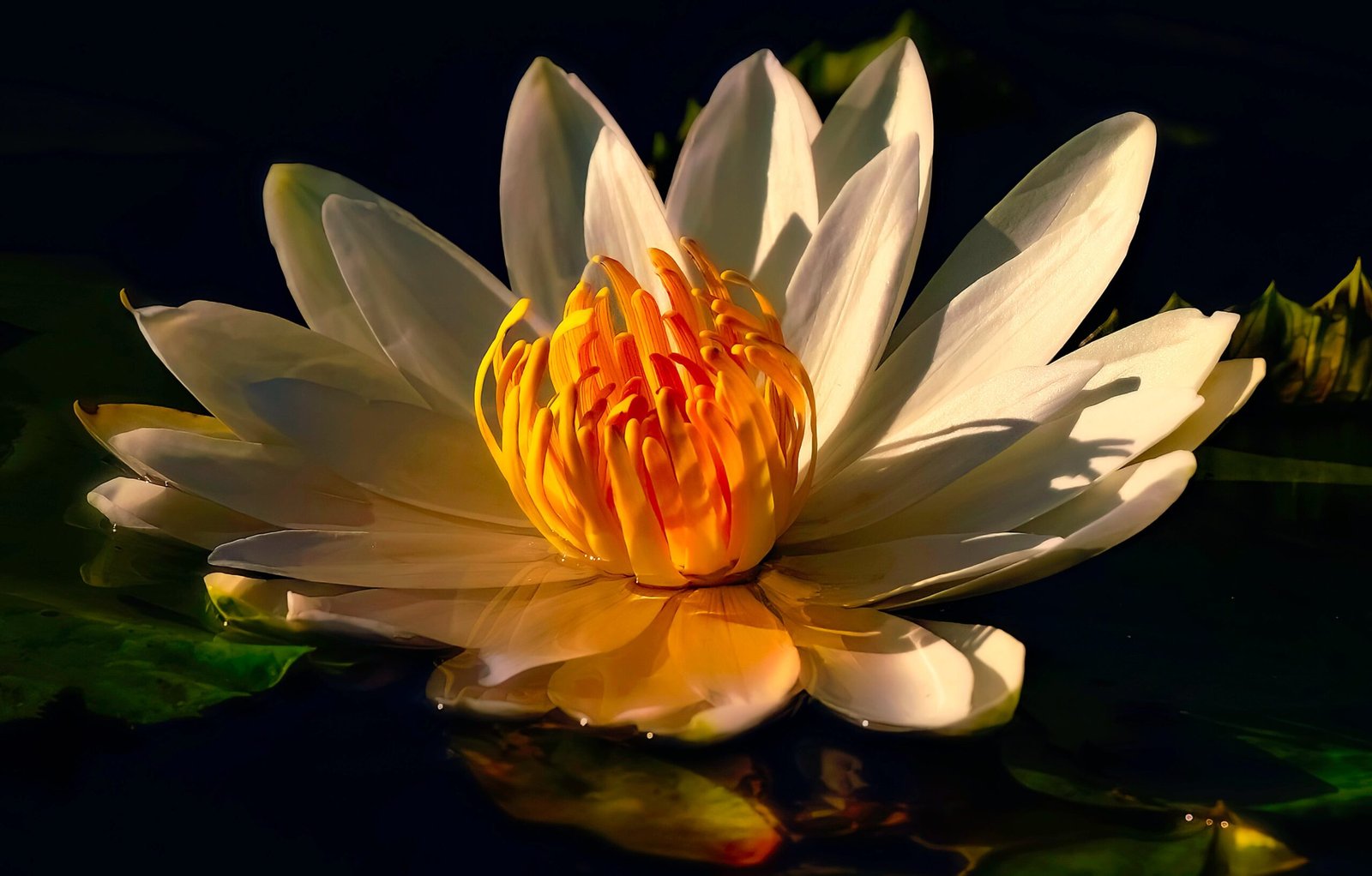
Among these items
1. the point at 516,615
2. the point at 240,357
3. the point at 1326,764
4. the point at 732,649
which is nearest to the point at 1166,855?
the point at 1326,764

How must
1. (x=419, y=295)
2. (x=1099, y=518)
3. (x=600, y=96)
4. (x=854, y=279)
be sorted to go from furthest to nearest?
1. (x=600, y=96)
2. (x=419, y=295)
3. (x=854, y=279)
4. (x=1099, y=518)

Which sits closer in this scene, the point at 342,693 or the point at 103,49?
the point at 342,693

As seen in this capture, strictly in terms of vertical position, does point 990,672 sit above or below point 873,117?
below

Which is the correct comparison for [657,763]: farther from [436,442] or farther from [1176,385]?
[1176,385]

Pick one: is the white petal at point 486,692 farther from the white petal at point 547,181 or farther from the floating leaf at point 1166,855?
the white petal at point 547,181

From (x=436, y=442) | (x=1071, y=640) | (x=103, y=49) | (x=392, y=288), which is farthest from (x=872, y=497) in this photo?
(x=103, y=49)

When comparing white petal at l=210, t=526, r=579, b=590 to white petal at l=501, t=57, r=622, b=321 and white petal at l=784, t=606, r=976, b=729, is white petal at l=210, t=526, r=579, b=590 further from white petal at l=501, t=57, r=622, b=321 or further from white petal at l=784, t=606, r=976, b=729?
white petal at l=501, t=57, r=622, b=321

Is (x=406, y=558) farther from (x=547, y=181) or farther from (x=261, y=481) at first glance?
(x=547, y=181)
